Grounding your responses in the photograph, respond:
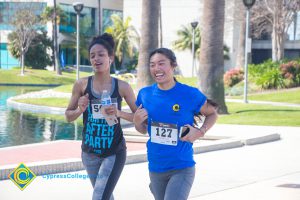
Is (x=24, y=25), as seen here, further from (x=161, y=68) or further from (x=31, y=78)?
(x=161, y=68)

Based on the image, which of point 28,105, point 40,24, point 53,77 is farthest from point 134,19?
point 28,105

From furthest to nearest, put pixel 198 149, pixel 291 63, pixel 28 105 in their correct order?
pixel 291 63 < pixel 28 105 < pixel 198 149

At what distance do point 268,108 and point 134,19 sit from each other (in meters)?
42.2

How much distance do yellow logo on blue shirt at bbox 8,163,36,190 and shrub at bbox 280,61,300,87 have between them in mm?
21167

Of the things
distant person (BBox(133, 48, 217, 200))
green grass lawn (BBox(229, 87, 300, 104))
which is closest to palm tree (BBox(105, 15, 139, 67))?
green grass lawn (BBox(229, 87, 300, 104))

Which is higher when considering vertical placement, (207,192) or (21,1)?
(21,1)

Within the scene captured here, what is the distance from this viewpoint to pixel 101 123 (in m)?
5.35

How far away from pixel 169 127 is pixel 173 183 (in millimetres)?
435

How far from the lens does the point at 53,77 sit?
49000mm

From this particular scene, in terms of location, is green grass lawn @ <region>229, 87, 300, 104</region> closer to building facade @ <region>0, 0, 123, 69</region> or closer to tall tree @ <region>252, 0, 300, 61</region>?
tall tree @ <region>252, 0, 300, 61</region>

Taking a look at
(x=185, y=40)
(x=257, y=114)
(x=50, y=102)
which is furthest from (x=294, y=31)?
(x=257, y=114)

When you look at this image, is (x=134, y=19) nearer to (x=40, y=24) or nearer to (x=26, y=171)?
(x=40, y=24)

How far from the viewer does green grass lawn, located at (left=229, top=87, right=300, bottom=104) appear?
25672mm

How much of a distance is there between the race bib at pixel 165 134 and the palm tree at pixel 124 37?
186 ft
